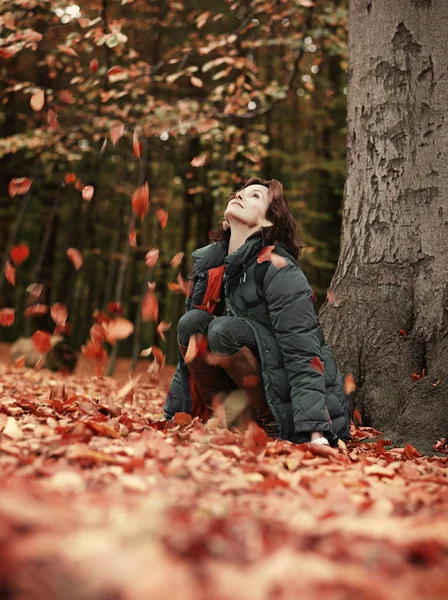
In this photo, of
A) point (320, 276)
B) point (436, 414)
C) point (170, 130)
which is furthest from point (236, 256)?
point (320, 276)

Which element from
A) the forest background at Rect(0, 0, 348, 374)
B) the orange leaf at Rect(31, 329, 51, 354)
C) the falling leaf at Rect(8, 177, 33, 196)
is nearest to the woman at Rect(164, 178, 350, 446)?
the orange leaf at Rect(31, 329, 51, 354)

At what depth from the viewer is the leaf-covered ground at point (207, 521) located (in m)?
1.08

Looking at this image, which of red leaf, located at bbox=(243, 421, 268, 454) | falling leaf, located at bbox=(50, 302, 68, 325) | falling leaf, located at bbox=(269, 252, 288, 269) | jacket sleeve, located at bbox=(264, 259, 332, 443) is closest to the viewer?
red leaf, located at bbox=(243, 421, 268, 454)

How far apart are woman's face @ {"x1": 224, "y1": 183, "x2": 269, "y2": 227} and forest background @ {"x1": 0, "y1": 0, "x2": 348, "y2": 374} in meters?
3.23

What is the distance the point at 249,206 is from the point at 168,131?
4.58m

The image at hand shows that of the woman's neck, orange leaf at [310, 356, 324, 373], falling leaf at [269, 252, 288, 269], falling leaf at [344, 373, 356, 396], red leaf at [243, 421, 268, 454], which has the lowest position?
red leaf at [243, 421, 268, 454]

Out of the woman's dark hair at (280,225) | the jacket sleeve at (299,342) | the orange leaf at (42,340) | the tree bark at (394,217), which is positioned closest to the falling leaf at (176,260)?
the woman's dark hair at (280,225)

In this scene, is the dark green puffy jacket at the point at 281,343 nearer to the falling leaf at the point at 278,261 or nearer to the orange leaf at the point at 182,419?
the falling leaf at the point at 278,261

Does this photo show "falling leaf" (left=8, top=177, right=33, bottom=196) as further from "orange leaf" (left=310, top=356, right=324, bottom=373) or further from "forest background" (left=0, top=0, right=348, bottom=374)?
"forest background" (left=0, top=0, right=348, bottom=374)

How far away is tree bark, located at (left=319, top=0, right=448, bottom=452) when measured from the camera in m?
3.63

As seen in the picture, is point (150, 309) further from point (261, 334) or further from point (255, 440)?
point (255, 440)

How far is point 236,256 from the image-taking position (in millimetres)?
3379

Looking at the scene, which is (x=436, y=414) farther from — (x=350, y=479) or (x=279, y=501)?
(x=279, y=501)

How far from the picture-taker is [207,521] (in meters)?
1.47
